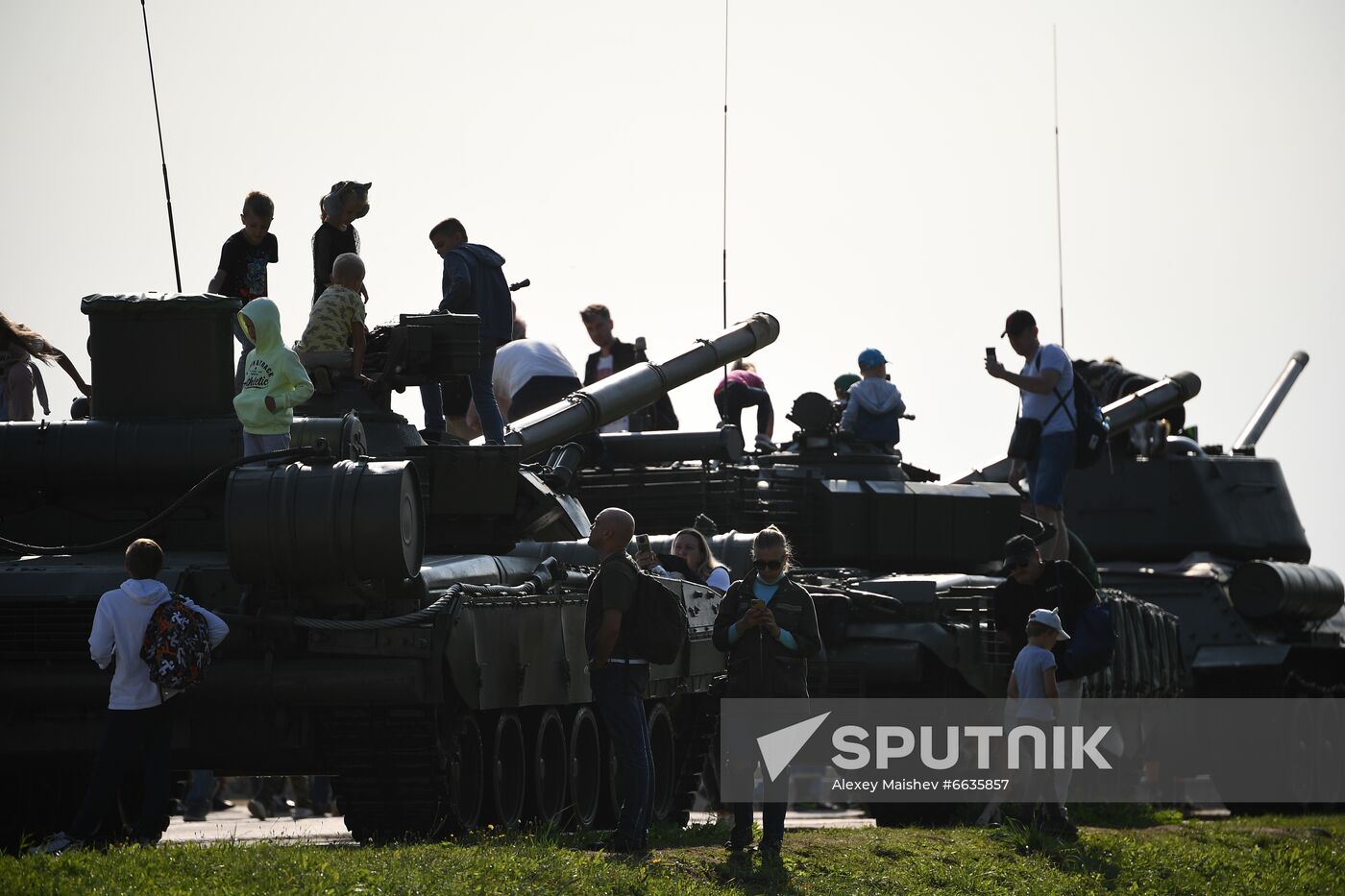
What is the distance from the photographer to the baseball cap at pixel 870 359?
18306 millimetres

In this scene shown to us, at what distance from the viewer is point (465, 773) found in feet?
38.7

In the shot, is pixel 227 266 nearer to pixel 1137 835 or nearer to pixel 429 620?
pixel 429 620

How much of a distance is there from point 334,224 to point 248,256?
0.55 metres

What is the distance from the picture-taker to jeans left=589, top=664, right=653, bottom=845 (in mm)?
10605

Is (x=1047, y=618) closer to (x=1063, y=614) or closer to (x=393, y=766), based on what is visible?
(x=1063, y=614)

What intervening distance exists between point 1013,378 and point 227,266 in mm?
5247

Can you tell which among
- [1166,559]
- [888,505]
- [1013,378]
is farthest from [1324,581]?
[1013,378]

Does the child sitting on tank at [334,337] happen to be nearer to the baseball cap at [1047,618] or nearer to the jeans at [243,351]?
the jeans at [243,351]

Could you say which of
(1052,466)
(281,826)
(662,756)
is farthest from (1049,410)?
→ (281,826)

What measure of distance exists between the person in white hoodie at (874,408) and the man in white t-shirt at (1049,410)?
2.87 m

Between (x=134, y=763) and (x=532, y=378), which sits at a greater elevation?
(x=532, y=378)

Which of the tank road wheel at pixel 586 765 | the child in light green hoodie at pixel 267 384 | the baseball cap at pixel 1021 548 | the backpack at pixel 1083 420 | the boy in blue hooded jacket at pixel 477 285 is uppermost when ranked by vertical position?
the boy in blue hooded jacket at pixel 477 285
